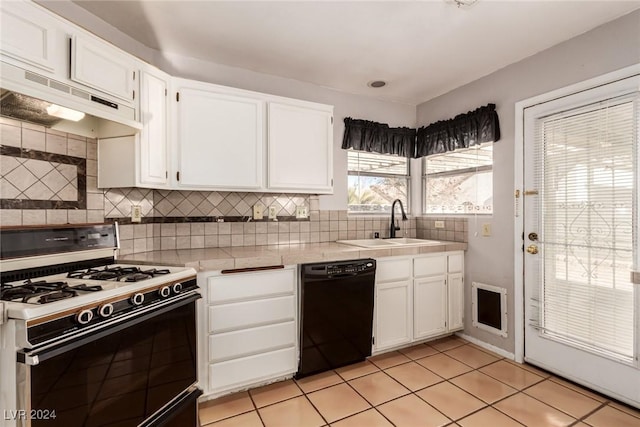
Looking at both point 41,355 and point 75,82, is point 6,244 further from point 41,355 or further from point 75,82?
point 75,82

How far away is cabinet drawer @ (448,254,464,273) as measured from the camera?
9.73 ft

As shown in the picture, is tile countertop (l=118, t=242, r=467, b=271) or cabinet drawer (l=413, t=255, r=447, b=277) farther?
cabinet drawer (l=413, t=255, r=447, b=277)

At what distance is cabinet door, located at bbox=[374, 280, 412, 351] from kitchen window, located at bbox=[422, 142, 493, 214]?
1.05 metres

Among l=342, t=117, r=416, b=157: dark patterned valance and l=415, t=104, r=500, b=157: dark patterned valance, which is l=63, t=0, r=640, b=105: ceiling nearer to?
l=415, t=104, r=500, b=157: dark patterned valance

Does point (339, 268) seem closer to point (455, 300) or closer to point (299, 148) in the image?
point (299, 148)

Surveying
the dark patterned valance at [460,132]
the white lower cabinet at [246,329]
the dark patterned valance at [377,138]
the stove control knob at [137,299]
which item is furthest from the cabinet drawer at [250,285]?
the dark patterned valance at [460,132]

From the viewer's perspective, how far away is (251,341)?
2086mm

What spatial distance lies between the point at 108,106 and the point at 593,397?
11.7 ft

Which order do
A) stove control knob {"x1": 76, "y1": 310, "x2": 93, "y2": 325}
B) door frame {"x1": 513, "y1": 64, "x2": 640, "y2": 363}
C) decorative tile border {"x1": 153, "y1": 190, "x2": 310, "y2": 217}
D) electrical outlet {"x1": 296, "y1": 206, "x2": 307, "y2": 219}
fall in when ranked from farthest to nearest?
electrical outlet {"x1": 296, "y1": 206, "x2": 307, "y2": 219} < door frame {"x1": 513, "y1": 64, "x2": 640, "y2": 363} < decorative tile border {"x1": 153, "y1": 190, "x2": 310, "y2": 217} < stove control knob {"x1": 76, "y1": 310, "x2": 93, "y2": 325}

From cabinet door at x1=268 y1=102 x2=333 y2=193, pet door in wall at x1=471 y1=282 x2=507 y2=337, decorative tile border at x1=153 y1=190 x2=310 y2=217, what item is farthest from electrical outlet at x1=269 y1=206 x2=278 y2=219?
pet door in wall at x1=471 y1=282 x2=507 y2=337

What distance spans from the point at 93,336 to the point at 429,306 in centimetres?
252

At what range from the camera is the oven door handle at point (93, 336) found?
1.04 metres

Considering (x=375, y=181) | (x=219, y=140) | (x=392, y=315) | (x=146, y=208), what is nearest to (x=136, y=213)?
(x=146, y=208)

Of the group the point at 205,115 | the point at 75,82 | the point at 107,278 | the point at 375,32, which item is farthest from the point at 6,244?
the point at 375,32
